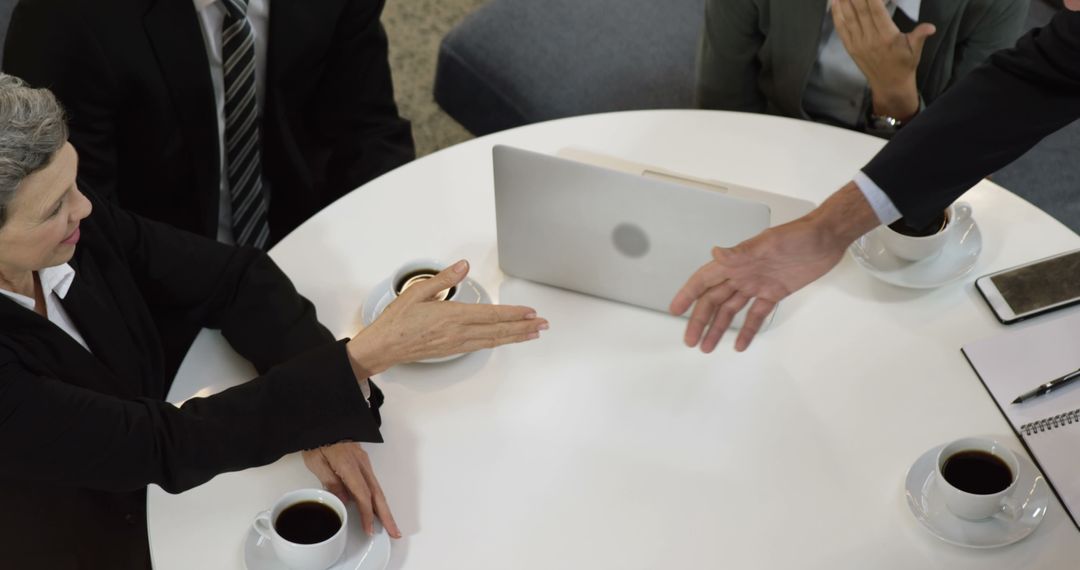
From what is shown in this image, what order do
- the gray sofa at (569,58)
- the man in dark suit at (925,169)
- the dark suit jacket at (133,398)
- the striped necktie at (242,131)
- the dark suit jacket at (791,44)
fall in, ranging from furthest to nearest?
1. the gray sofa at (569,58)
2. the dark suit jacket at (791,44)
3. the striped necktie at (242,131)
4. the man in dark suit at (925,169)
5. the dark suit jacket at (133,398)

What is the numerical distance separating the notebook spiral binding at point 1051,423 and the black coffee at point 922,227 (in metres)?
0.29

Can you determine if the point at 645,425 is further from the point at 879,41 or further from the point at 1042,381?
the point at 879,41

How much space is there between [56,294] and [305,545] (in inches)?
19.3

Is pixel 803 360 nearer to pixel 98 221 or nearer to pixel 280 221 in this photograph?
pixel 98 221

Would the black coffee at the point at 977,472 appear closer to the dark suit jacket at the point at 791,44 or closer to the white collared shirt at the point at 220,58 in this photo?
the dark suit jacket at the point at 791,44

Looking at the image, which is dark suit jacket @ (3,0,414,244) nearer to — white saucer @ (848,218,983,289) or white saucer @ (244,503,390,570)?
white saucer @ (244,503,390,570)

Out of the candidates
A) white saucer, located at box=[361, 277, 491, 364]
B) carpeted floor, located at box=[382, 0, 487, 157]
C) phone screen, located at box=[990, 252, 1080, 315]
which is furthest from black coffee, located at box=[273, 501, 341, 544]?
carpeted floor, located at box=[382, 0, 487, 157]

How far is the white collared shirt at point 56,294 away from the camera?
130 cm

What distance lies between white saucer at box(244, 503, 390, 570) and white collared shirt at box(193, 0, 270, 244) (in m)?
0.81

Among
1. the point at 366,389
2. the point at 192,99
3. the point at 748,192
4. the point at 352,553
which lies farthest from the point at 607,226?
the point at 192,99

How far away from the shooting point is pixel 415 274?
4.64 ft

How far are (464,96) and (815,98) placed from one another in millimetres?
829

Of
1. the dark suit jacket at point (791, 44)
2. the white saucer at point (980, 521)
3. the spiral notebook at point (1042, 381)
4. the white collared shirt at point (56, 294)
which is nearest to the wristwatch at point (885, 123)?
the dark suit jacket at point (791, 44)

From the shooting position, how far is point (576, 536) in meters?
1.21
